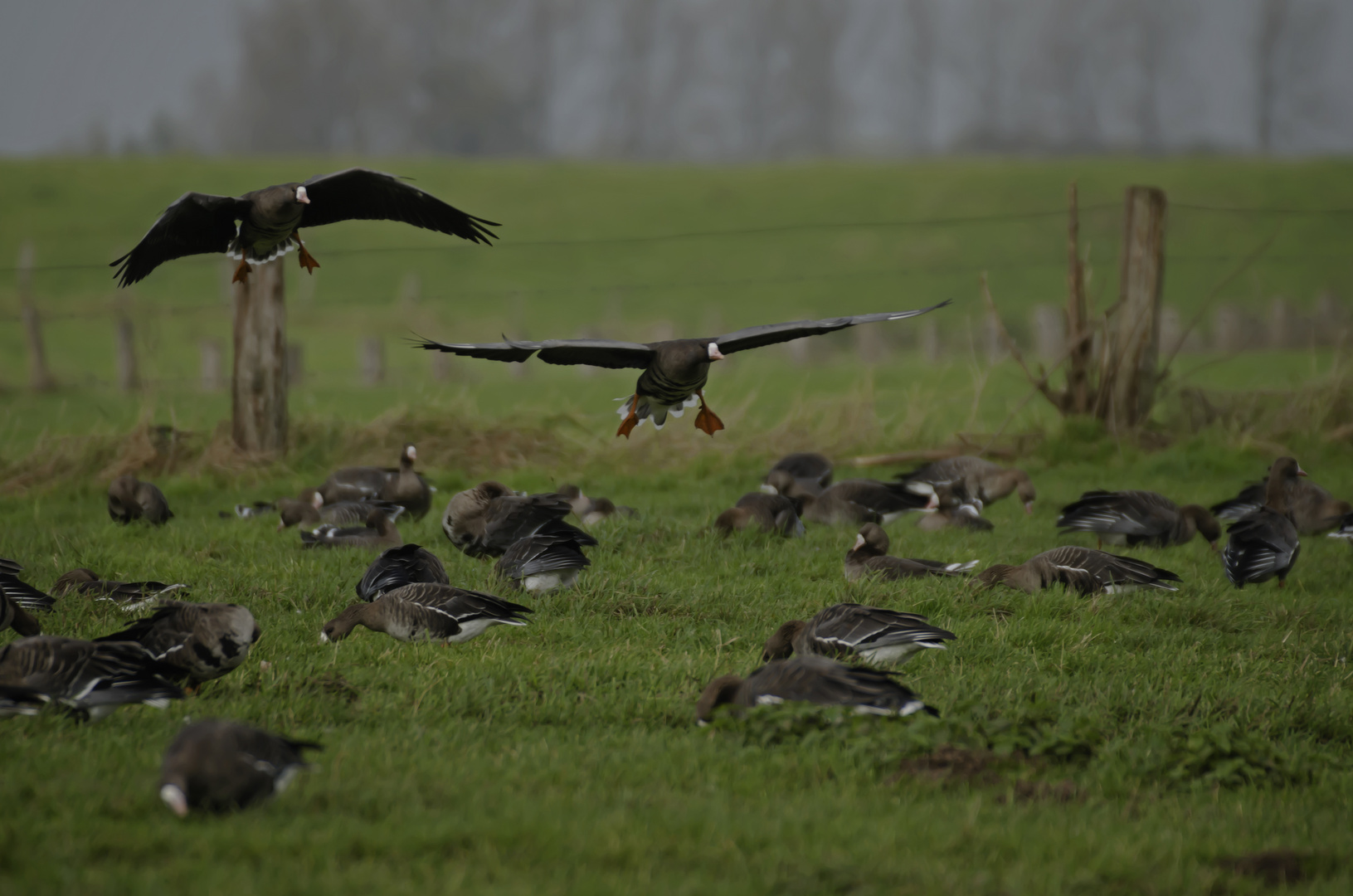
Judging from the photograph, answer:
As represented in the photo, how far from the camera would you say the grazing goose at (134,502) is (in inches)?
404

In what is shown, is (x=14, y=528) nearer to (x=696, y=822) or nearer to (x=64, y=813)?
(x=64, y=813)

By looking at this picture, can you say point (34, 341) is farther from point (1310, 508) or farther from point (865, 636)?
point (1310, 508)

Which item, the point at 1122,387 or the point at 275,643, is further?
the point at 1122,387

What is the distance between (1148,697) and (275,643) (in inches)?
186

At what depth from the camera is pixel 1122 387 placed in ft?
46.4

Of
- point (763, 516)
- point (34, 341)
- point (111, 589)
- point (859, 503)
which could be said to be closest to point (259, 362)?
point (111, 589)

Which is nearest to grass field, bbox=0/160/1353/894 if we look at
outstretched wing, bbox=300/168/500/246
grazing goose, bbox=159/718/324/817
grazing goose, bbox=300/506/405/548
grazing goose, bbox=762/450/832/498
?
grazing goose, bbox=159/718/324/817

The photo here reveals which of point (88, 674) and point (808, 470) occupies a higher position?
point (88, 674)

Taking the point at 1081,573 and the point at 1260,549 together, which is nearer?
the point at 1081,573

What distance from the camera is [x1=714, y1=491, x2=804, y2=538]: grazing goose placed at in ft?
31.6

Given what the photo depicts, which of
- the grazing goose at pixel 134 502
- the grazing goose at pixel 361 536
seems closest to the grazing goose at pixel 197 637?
the grazing goose at pixel 361 536

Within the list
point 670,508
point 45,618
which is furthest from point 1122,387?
point 45,618

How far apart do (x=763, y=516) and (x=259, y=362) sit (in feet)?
21.3

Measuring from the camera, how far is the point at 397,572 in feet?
24.1
